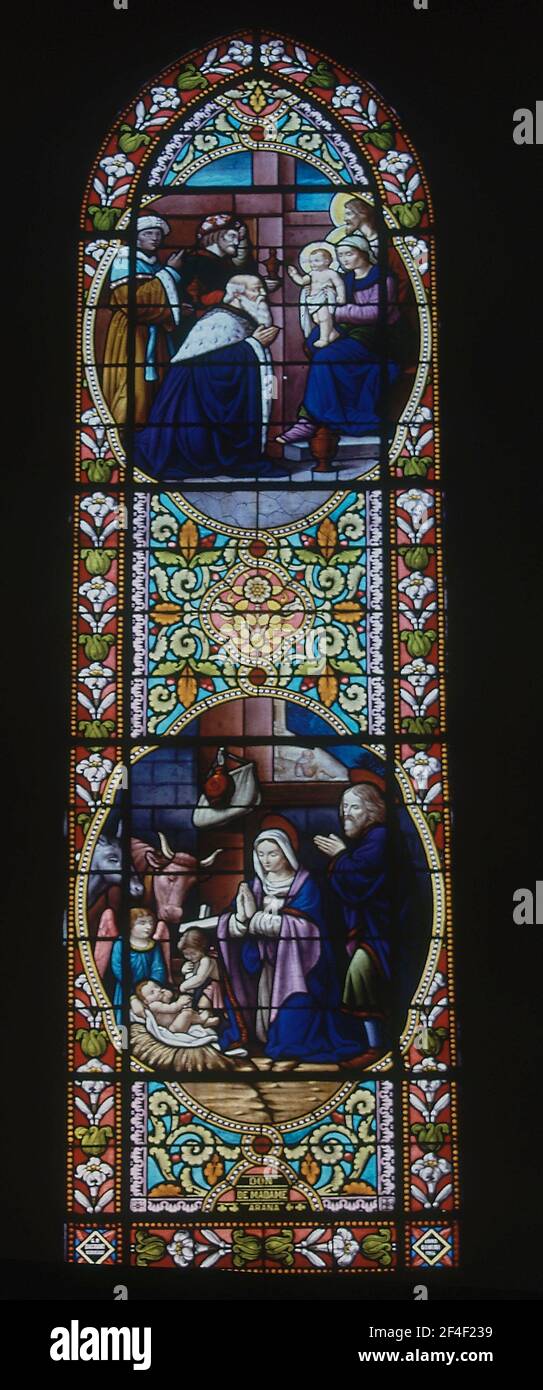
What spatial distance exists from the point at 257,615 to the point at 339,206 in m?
1.87

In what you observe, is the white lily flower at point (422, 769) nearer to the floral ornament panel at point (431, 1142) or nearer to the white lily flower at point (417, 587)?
the white lily flower at point (417, 587)

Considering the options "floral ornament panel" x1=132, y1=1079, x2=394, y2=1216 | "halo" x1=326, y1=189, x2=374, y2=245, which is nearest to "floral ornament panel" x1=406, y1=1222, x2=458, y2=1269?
"floral ornament panel" x1=132, y1=1079, x2=394, y2=1216

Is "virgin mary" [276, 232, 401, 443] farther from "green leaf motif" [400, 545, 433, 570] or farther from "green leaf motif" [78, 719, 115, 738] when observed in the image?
"green leaf motif" [78, 719, 115, 738]

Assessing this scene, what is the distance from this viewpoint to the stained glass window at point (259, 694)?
30.0 feet

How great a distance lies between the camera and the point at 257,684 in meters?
9.70

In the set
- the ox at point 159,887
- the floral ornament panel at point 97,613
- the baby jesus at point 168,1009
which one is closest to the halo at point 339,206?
the floral ornament panel at point 97,613

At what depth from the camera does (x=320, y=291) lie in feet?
33.5

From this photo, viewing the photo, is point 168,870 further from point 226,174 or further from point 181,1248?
point 226,174

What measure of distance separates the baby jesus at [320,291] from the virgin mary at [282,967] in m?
2.13

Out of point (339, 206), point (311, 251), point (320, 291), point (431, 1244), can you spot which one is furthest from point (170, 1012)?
point (339, 206)

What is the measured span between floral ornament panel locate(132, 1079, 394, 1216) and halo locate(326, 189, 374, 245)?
3.55 metres
